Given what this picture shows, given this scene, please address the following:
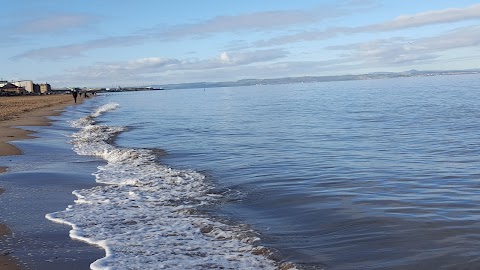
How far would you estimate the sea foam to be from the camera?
639 centimetres

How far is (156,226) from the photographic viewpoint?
809cm

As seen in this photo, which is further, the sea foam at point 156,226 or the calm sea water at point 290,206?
the calm sea water at point 290,206

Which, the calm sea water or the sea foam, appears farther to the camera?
the calm sea water

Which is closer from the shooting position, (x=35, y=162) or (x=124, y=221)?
(x=124, y=221)

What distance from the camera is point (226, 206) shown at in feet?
31.9

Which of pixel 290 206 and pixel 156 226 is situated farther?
pixel 290 206

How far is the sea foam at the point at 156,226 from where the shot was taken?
6395 millimetres

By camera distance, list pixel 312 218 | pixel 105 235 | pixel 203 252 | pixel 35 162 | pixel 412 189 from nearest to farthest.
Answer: pixel 203 252, pixel 105 235, pixel 312 218, pixel 412 189, pixel 35 162

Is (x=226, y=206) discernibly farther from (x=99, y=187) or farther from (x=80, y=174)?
(x=80, y=174)

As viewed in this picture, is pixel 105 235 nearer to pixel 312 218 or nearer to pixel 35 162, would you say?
pixel 312 218

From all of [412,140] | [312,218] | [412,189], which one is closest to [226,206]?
[312,218]

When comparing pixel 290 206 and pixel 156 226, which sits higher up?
pixel 156 226

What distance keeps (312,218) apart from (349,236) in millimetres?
1149

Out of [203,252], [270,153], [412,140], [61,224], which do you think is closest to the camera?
[203,252]
